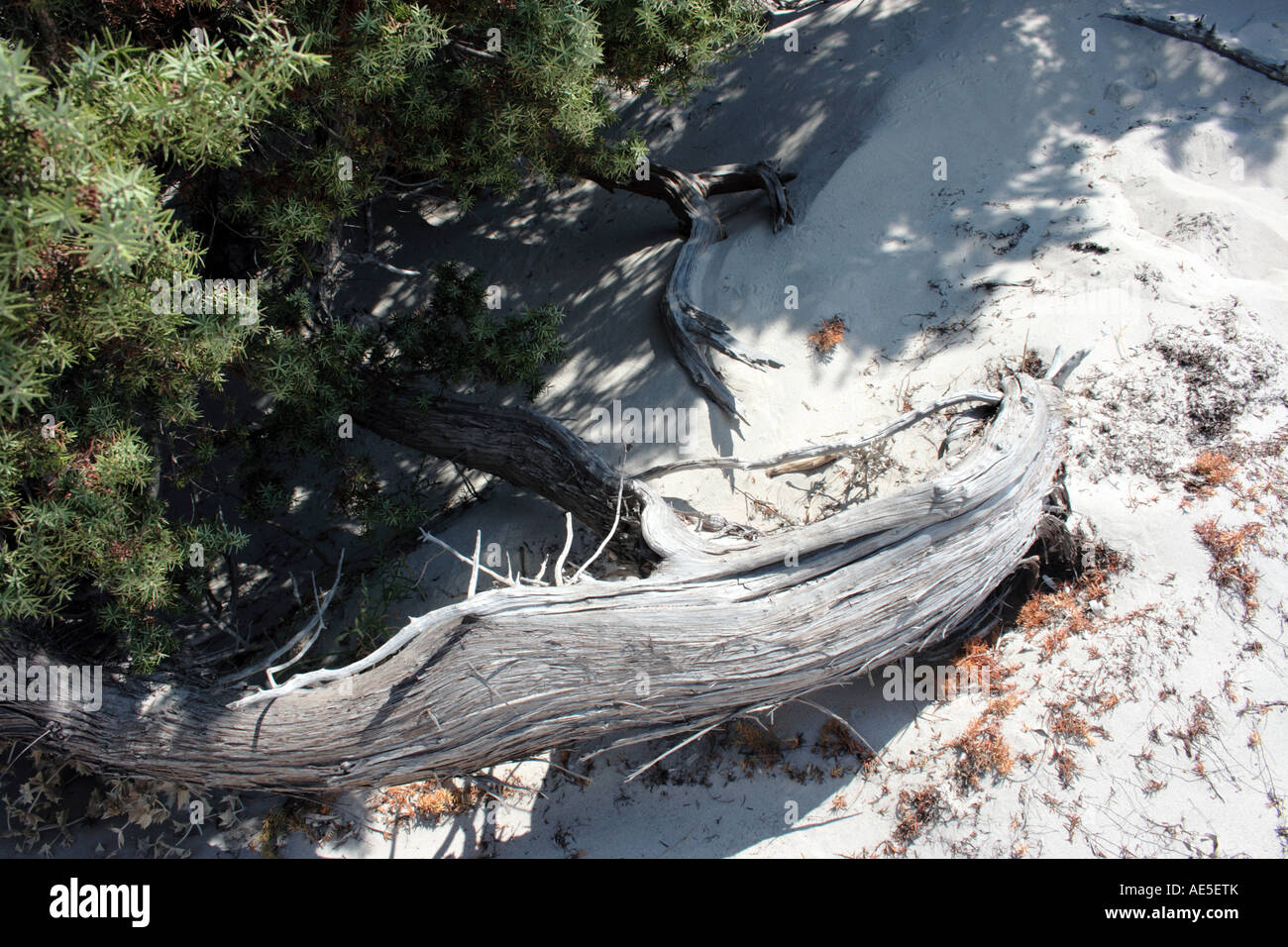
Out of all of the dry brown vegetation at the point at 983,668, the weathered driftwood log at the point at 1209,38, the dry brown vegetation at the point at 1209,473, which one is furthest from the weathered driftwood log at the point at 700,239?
the weathered driftwood log at the point at 1209,38

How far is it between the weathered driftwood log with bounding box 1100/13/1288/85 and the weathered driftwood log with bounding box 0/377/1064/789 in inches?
183

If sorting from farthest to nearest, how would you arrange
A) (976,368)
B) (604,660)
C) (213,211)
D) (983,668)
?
1. (976,368)
2. (213,211)
3. (983,668)
4. (604,660)

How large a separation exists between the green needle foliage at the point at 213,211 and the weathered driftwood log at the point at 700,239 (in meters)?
1.09

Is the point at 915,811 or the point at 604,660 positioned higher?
the point at 604,660

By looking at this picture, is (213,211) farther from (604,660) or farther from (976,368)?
(976,368)

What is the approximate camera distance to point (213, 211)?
17.9ft

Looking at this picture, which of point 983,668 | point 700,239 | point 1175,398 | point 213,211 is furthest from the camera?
point 700,239

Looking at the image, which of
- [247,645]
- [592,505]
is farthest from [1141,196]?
[247,645]

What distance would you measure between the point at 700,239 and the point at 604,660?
4056mm

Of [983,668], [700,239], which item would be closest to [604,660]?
[983,668]

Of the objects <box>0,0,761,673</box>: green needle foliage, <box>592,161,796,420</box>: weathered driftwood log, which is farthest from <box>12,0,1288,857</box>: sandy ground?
<box>0,0,761,673</box>: green needle foliage

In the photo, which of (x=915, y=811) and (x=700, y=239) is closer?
(x=915, y=811)

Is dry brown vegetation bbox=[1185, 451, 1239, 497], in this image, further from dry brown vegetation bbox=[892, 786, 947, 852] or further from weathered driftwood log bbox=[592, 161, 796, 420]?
weathered driftwood log bbox=[592, 161, 796, 420]
